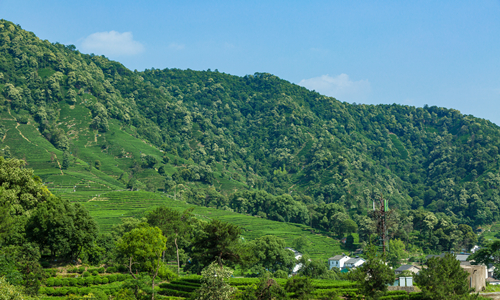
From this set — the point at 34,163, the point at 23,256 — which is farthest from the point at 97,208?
the point at 23,256

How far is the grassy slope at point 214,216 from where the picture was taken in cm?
11669

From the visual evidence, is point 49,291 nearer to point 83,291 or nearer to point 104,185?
point 83,291

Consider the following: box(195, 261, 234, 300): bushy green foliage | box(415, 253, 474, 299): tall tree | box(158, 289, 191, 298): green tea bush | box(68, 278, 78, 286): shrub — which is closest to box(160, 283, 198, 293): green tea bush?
box(158, 289, 191, 298): green tea bush

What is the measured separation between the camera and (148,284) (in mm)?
48938

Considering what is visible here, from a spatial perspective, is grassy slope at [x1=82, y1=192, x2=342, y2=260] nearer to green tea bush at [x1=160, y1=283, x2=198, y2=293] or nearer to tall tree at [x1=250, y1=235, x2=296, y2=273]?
tall tree at [x1=250, y1=235, x2=296, y2=273]

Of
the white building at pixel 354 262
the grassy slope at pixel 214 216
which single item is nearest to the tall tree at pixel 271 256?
the white building at pixel 354 262

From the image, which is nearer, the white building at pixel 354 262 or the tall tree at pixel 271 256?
the tall tree at pixel 271 256

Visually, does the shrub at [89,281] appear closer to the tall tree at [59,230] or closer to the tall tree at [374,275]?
the tall tree at [59,230]

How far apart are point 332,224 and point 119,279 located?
102 metres

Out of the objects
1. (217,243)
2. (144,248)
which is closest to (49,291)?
(144,248)

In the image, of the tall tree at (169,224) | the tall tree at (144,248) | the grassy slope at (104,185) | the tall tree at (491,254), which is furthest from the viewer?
the grassy slope at (104,185)

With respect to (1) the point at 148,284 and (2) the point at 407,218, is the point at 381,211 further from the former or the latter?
(2) the point at 407,218

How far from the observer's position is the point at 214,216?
13412cm

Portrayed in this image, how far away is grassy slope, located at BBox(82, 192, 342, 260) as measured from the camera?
383ft
